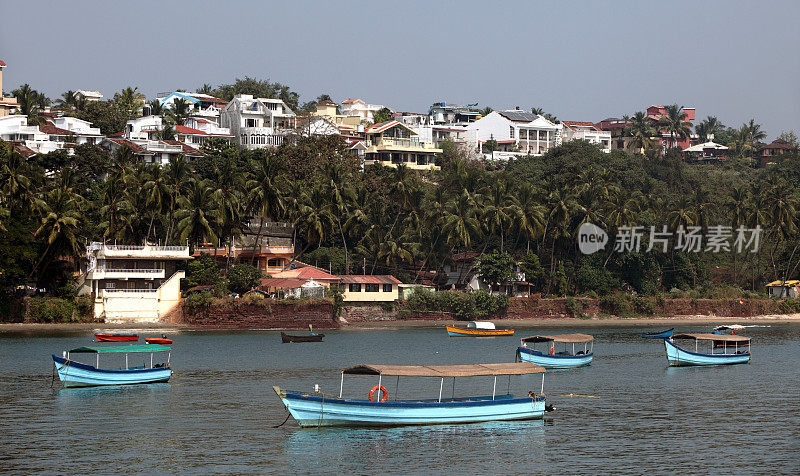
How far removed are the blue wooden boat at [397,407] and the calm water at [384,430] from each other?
612mm

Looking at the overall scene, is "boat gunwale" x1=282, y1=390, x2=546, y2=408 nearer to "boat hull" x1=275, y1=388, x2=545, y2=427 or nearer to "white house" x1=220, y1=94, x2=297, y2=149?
"boat hull" x1=275, y1=388, x2=545, y2=427

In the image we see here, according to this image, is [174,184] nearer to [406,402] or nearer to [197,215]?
[197,215]

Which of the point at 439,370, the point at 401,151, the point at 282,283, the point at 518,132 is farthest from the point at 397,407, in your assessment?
the point at 518,132

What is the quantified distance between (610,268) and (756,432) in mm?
80384

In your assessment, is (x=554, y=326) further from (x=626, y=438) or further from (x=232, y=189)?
(x=626, y=438)

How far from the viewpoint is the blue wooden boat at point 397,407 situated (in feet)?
138

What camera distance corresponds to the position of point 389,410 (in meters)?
42.7

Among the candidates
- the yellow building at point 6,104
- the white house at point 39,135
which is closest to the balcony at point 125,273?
the white house at point 39,135

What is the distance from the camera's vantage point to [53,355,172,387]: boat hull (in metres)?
56.6

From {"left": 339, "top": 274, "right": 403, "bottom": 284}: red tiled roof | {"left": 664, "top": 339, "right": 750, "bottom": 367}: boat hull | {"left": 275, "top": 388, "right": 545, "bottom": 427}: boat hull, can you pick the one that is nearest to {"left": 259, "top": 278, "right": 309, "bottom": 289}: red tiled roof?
{"left": 339, "top": 274, "right": 403, "bottom": 284}: red tiled roof

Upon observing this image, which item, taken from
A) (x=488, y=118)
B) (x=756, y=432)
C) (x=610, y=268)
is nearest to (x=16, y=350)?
(x=756, y=432)

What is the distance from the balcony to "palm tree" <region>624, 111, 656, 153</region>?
118 metres

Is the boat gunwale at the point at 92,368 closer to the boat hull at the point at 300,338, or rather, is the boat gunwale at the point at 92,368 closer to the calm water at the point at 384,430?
the calm water at the point at 384,430

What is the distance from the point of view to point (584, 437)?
43312 mm
